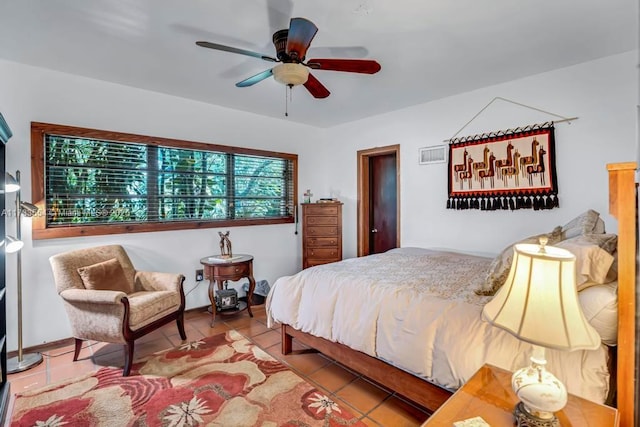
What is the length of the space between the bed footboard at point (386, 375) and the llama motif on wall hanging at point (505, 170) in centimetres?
217

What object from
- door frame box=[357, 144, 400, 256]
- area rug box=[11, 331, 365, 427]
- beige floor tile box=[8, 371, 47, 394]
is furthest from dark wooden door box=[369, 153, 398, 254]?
beige floor tile box=[8, 371, 47, 394]

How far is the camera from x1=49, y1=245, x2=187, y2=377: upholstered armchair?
234cm

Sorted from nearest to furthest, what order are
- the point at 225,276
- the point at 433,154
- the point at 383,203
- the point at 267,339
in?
the point at 267,339, the point at 225,276, the point at 433,154, the point at 383,203

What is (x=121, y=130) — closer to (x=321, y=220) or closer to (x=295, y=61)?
(x=295, y=61)

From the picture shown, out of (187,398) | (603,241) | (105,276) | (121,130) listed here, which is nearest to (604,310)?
(603,241)

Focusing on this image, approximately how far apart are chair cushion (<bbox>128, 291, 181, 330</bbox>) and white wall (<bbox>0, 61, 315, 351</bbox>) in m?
0.76

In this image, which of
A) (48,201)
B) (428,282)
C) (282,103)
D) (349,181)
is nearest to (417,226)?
(349,181)

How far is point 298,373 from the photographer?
2383 millimetres

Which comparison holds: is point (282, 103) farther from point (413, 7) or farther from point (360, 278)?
point (360, 278)

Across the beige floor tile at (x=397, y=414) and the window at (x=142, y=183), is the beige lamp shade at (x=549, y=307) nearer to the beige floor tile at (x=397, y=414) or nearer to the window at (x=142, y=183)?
the beige floor tile at (x=397, y=414)

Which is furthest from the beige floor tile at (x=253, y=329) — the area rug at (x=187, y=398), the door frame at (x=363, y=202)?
the door frame at (x=363, y=202)

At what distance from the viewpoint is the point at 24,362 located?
253cm

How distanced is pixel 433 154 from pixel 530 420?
3.15 meters

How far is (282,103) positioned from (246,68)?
0.97m
